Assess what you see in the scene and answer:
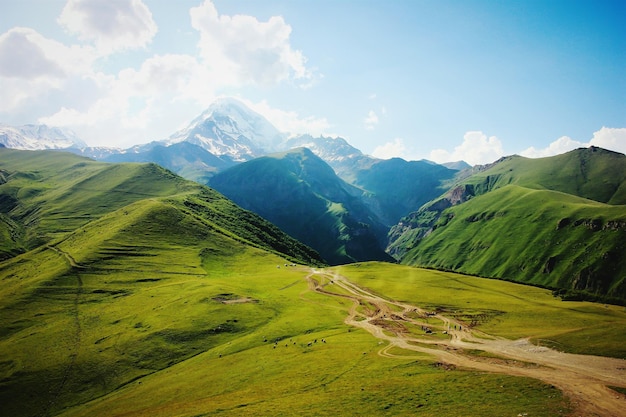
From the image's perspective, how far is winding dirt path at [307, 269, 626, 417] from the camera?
4141 centimetres

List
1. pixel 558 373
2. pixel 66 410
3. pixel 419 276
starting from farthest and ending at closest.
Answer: pixel 419 276, pixel 66 410, pixel 558 373

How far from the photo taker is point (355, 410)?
4369 centimetres

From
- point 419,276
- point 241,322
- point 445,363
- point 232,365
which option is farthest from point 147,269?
point 445,363

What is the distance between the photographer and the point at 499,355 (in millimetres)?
58312

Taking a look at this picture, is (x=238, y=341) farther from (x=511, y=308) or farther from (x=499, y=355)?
(x=511, y=308)

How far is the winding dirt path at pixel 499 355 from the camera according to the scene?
41.4m

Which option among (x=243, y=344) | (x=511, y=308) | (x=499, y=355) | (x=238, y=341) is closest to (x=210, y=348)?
(x=238, y=341)

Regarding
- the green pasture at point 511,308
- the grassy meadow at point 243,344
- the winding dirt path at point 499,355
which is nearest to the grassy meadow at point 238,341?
the grassy meadow at point 243,344

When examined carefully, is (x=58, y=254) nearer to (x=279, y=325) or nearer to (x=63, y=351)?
(x=63, y=351)

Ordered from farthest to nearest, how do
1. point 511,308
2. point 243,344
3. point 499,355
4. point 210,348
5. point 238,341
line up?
point 511,308, point 210,348, point 238,341, point 243,344, point 499,355

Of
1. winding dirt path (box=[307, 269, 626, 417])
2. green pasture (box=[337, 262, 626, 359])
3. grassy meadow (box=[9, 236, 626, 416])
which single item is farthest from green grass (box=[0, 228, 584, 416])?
winding dirt path (box=[307, 269, 626, 417])

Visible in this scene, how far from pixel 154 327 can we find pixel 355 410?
68.4 m

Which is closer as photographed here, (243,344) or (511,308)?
(243,344)

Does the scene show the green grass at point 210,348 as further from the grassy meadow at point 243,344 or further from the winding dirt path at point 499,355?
the winding dirt path at point 499,355
